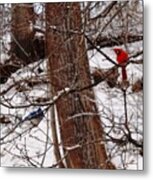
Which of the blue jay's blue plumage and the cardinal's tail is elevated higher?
the cardinal's tail

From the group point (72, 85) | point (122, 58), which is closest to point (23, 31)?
point (72, 85)

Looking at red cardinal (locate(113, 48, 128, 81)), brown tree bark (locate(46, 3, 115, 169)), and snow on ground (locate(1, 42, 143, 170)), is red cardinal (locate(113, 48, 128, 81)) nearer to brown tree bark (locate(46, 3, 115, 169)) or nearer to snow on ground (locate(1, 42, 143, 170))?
snow on ground (locate(1, 42, 143, 170))

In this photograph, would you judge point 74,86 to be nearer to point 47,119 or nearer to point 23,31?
point 47,119

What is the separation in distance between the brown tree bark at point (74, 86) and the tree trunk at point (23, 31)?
8cm

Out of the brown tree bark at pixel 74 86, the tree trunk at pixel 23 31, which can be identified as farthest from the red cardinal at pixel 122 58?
the tree trunk at pixel 23 31

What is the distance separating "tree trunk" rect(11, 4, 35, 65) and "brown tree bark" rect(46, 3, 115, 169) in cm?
8

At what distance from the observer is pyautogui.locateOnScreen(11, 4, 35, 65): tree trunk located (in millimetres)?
2057

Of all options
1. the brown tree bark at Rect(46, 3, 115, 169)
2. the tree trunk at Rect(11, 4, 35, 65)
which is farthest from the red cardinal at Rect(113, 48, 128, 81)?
the tree trunk at Rect(11, 4, 35, 65)

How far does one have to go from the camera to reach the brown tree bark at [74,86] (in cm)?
202

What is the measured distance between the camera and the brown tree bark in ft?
6.63

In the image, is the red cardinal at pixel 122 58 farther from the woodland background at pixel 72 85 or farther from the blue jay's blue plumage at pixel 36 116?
the blue jay's blue plumage at pixel 36 116

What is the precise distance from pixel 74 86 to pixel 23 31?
337 millimetres

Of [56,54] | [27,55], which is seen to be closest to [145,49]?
[56,54]

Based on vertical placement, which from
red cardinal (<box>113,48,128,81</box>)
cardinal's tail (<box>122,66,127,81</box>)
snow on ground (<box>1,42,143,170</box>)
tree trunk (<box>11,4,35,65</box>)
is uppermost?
tree trunk (<box>11,4,35,65</box>)
